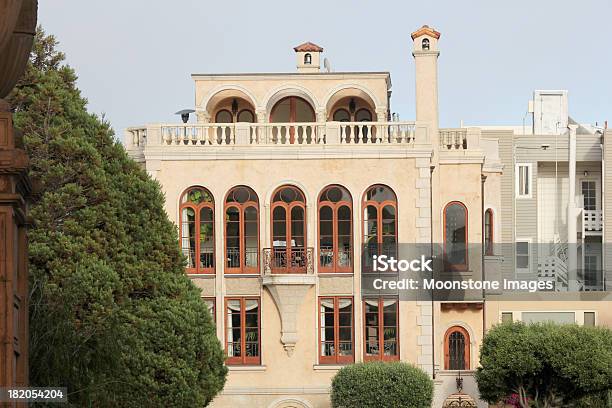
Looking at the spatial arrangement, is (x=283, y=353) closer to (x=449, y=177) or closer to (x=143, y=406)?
(x=449, y=177)

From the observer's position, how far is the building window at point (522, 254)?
6256 centimetres

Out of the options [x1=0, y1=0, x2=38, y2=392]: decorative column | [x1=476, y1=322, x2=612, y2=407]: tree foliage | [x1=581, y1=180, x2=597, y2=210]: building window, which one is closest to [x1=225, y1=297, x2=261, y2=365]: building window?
[x1=476, y1=322, x2=612, y2=407]: tree foliage

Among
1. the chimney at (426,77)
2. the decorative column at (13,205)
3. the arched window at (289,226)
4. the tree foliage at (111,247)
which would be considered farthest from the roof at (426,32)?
the decorative column at (13,205)

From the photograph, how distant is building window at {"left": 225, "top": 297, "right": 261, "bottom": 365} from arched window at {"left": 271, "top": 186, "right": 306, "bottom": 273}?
1726 millimetres

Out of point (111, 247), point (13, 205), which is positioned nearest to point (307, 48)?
point (111, 247)

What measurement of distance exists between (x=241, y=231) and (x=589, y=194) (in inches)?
937

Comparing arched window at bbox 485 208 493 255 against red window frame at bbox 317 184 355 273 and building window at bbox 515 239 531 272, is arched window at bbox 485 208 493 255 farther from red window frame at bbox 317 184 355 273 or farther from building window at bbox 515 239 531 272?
building window at bbox 515 239 531 272

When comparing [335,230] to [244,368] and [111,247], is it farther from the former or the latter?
[111,247]

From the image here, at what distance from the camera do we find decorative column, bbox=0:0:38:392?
9.68 m

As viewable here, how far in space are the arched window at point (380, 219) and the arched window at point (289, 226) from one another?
201cm

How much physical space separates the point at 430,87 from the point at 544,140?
1732 centimetres

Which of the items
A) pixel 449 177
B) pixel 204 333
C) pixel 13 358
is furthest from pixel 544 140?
pixel 13 358

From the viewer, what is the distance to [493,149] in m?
52.5

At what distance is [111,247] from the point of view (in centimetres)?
3250
